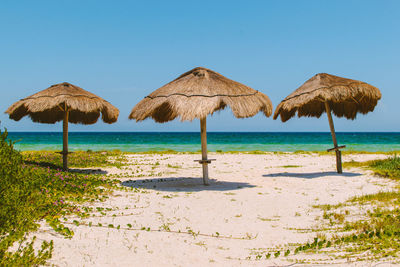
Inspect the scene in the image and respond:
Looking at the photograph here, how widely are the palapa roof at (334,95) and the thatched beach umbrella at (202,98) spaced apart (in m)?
1.70

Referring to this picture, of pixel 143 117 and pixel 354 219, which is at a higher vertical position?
pixel 143 117

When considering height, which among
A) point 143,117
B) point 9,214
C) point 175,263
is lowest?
point 175,263

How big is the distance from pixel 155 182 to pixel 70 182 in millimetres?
2512

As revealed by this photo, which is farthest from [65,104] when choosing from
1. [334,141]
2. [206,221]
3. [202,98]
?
[334,141]

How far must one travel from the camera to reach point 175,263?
12.3ft

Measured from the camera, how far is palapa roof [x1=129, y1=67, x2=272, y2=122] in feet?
25.8

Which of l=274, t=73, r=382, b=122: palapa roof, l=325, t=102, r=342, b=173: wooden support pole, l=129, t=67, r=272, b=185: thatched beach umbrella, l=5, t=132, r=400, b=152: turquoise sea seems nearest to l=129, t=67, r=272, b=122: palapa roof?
l=129, t=67, r=272, b=185: thatched beach umbrella

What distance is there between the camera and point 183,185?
30.1 feet

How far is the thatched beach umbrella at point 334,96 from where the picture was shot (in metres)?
9.83

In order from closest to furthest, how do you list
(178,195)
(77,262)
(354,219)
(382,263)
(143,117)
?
(382,263) → (77,262) → (354,219) → (178,195) → (143,117)

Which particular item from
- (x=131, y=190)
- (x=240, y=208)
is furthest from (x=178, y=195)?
(x=240, y=208)

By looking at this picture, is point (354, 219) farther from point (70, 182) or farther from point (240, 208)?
point (70, 182)

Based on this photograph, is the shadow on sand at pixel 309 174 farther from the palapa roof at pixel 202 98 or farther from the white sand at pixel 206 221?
the palapa roof at pixel 202 98

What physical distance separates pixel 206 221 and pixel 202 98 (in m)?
3.37
